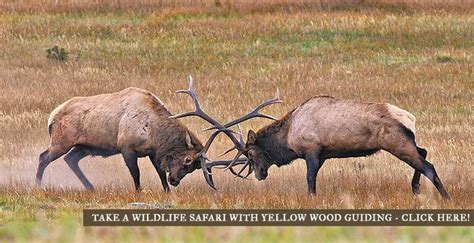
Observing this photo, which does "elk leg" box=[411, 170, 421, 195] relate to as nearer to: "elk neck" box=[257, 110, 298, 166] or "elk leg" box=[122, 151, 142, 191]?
"elk neck" box=[257, 110, 298, 166]

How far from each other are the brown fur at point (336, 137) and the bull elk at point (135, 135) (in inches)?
28.3

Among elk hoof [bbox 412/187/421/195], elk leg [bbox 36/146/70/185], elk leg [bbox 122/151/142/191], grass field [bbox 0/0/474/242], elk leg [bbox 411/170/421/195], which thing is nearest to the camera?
grass field [bbox 0/0/474/242]

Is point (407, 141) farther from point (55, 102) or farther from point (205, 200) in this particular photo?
point (55, 102)

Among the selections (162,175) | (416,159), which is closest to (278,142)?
(162,175)

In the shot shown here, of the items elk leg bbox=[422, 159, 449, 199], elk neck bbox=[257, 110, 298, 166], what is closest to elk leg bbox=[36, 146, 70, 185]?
elk neck bbox=[257, 110, 298, 166]

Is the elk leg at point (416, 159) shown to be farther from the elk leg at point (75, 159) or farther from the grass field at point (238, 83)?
the elk leg at point (75, 159)

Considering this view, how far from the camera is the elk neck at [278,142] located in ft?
54.7

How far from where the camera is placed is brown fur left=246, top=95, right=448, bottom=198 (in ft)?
50.5

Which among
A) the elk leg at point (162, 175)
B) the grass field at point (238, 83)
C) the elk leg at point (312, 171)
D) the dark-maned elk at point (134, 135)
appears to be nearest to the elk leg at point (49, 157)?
the dark-maned elk at point (134, 135)

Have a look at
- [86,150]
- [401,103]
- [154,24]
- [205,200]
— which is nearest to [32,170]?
[86,150]

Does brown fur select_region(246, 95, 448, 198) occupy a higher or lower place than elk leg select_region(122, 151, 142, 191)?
higher

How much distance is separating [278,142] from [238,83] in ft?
37.0

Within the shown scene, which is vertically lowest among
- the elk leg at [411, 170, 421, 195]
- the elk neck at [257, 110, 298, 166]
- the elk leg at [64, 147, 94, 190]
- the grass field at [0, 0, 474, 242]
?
the grass field at [0, 0, 474, 242]

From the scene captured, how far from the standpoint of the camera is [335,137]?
15.8 m
